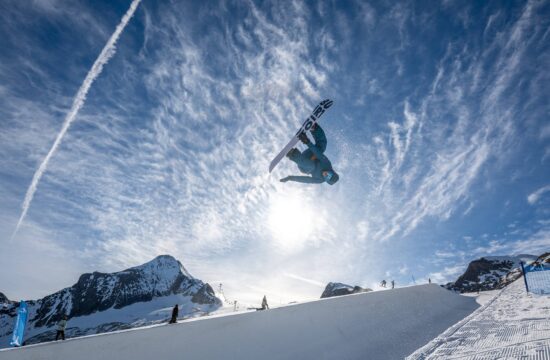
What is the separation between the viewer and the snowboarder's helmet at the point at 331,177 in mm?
10193

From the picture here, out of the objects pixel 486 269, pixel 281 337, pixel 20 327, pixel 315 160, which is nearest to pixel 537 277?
pixel 315 160

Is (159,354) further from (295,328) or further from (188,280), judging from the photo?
(188,280)

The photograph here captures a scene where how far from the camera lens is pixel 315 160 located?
33.6ft

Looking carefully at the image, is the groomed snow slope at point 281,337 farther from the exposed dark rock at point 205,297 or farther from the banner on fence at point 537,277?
the exposed dark rock at point 205,297

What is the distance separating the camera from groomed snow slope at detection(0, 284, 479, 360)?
275 inches

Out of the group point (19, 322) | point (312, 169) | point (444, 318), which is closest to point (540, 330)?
point (312, 169)

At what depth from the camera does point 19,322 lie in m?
12.0

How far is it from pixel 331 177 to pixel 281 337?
209 inches

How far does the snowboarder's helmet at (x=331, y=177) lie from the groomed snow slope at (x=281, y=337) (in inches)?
170

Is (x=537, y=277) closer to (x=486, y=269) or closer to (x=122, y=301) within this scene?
(x=486, y=269)

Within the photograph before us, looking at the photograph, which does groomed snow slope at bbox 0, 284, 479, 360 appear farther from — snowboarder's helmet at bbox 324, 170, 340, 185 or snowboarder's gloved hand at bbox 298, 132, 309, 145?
snowboarder's gloved hand at bbox 298, 132, 309, 145

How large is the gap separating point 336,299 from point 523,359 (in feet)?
21.7

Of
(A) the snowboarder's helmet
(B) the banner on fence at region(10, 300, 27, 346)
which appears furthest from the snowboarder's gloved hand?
(B) the banner on fence at region(10, 300, 27, 346)

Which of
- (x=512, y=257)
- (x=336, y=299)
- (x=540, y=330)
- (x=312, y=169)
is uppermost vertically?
(x=512, y=257)
